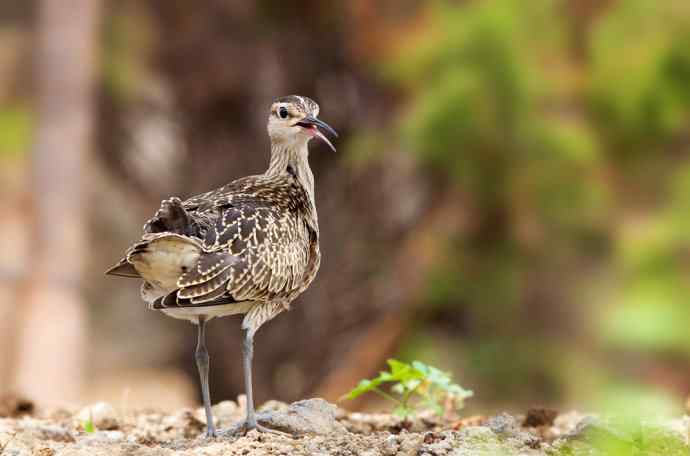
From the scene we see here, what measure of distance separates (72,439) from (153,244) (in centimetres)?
114

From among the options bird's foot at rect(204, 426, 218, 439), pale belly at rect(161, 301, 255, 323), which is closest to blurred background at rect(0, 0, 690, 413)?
pale belly at rect(161, 301, 255, 323)

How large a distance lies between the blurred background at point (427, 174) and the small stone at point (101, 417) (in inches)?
211

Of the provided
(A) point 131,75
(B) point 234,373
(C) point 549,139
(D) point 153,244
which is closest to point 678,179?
(C) point 549,139

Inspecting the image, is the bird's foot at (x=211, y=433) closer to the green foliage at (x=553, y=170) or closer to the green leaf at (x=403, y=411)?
the green leaf at (x=403, y=411)

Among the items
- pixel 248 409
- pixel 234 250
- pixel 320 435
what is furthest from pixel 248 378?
pixel 234 250

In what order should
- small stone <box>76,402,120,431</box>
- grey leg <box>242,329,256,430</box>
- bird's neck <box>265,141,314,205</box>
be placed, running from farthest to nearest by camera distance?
bird's neck <box>265,141,314,205</box> < small stone <box>76,402,120,431</box> < grey leg <box>242,329,256,430</box>

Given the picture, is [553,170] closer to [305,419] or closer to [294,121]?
[294,121]

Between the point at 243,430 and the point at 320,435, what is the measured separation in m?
0.43

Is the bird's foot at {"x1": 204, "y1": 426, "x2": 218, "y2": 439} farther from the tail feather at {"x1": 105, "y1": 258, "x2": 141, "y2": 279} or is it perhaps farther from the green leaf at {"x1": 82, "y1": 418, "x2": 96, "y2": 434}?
the tail feather at {"x1": 105, "y1": 258, "x2": 141, "y2": 279}

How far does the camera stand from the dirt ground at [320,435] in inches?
188

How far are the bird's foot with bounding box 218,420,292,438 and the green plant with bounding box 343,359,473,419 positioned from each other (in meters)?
0.38

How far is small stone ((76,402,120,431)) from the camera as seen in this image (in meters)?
6.14

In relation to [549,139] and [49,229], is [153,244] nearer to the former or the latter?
[549,139]

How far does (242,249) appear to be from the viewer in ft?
18.4
